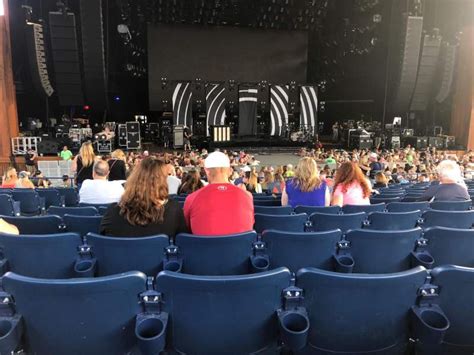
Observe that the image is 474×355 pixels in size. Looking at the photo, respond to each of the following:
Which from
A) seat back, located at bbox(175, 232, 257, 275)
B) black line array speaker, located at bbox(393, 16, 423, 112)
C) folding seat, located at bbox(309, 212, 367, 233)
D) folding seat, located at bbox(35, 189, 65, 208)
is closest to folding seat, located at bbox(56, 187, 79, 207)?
folding seat, located at bbox(35, 189, 65, 208)

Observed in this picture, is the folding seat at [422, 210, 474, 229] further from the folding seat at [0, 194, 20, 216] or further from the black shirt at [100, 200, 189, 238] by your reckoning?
the folding seat at [0, 194, 20, 216]

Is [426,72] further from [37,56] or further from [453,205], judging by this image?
[37,56]

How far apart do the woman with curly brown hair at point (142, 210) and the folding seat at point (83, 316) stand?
3.09ft

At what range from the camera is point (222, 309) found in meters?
1.66

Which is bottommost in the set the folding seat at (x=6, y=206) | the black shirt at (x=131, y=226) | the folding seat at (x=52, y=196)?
the folding seat at (x=52, y=196)

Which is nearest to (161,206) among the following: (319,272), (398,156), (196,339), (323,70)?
(196,339)

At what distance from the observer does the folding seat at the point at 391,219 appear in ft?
11.9

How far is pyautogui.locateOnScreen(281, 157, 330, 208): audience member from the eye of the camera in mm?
4305

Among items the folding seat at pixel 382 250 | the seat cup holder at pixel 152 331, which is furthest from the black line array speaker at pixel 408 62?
the seat cup holder at pixel 152 331

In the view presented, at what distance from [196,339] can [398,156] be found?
47.9 ft

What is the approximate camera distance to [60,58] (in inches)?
574

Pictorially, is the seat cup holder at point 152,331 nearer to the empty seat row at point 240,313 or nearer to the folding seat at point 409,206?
the empty seat row at point 240,313

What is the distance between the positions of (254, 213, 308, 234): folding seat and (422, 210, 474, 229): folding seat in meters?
1.27

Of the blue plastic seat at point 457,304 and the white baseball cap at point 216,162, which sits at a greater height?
the white baseball cap at point 216,162
